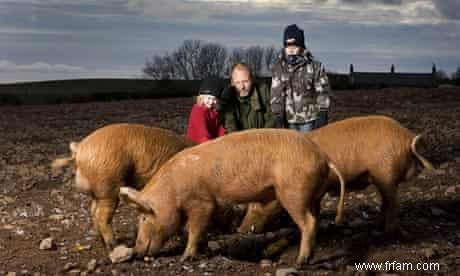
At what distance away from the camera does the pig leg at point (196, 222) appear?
6.67 metres

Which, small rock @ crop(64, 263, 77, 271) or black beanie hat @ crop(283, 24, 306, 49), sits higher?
black beanie hat @ crop(283, 24, 306, 49)

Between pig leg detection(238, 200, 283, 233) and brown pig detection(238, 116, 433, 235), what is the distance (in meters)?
0.01

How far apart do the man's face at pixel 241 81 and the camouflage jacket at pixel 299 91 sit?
312 mm

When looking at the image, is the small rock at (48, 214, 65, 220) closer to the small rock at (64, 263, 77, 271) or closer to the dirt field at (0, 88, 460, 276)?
the dirt field at (0, 88, 460, 276)

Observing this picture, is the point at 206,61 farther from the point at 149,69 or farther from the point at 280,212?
the point at 280,212

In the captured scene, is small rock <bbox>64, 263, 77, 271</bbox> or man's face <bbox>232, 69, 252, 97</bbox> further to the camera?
man's face <bbox>232, 69, 252, 97</bbox>

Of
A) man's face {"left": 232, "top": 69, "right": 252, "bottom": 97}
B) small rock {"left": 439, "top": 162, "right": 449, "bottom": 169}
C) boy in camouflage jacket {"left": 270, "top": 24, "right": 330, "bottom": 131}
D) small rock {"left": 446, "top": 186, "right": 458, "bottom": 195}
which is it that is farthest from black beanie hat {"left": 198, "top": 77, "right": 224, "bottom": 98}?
small rock {"left": 439, "top": 162, "right": 449, "bottom": 169}

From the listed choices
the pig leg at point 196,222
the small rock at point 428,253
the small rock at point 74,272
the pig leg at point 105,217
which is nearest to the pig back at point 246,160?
the pig leg at point 196,222

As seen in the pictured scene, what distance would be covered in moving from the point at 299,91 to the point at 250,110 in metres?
0.58

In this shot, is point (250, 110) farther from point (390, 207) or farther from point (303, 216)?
point (303, 216)

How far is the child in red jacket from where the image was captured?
27.5ft

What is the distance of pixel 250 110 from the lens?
28.4 ft

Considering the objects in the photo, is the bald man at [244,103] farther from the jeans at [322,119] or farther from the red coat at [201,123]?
the jeans at [322,119]

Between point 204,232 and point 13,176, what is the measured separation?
17.3 ft
